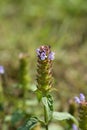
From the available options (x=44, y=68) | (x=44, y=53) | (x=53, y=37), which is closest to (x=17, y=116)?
(x=44, y=68)

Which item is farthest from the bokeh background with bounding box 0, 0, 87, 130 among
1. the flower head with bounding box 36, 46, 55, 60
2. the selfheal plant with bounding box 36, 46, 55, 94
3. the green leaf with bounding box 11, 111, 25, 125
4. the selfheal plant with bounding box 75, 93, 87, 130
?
the flower head with bounding box 36, 46, 55, 60

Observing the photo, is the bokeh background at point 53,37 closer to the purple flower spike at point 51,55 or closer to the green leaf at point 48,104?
the green leaf at point 48,104

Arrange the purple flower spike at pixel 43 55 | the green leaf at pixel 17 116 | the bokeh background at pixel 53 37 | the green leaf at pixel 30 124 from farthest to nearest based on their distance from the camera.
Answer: the bokeh background at pixel 53 37, the green leaf at pixel 17 116, the green leaf at pixel 30 124, the purple flower spike at pixel 43 55

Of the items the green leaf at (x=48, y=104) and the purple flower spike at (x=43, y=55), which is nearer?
the purple flower spike at (x=43, y=55)

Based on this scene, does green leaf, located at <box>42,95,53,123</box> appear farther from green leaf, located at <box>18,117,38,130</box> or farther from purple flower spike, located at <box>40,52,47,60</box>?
purple flower spike, located at <box>40,52,47,60</box>

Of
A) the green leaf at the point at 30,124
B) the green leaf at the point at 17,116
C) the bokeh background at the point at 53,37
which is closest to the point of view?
the green leaf at the point at 30,124

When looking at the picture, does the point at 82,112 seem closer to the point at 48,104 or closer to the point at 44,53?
the point at 48,104

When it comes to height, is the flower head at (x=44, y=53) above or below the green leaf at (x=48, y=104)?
above

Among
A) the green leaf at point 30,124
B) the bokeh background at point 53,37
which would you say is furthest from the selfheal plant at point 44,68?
the bokeh background at point 53,37

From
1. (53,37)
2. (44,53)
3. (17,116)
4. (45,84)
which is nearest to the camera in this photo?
(44,53)

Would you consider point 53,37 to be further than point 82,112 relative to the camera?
Yes
